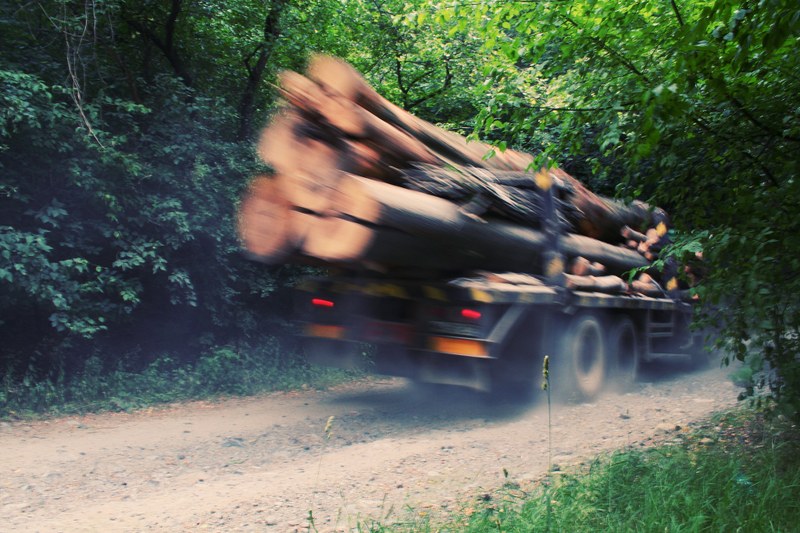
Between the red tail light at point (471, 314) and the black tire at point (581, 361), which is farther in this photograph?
the black tire at point (581, 361)

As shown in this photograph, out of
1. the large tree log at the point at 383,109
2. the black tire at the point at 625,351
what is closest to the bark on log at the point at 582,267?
the black tire at the point at 625,351

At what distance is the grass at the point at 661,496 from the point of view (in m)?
3.51

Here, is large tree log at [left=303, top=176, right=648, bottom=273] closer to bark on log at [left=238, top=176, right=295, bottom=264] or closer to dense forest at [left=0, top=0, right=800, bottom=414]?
bark on log at [left=238, top=176, right=295, bottom=264]

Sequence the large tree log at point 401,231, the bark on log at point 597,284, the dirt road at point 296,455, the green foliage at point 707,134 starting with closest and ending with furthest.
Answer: the green foliage at point 707,134, the dirt road at point 296,455, the large tree log at point 401,231, the bark on log at point 597,284

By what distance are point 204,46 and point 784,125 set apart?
864 centimetres

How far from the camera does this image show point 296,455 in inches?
221

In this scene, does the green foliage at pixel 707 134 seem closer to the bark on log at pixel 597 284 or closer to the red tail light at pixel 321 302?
the bark on log at pixel 597 284

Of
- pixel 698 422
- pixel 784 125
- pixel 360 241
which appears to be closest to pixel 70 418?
pixel 360 241

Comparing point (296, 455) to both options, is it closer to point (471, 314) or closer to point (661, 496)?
point (471, 314)

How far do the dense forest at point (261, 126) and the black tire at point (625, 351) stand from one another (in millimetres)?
2458

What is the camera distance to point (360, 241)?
6.13m

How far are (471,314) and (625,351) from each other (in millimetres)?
3266

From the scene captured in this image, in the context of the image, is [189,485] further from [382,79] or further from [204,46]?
[382,79]

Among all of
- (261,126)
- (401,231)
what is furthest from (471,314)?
(261,126)
